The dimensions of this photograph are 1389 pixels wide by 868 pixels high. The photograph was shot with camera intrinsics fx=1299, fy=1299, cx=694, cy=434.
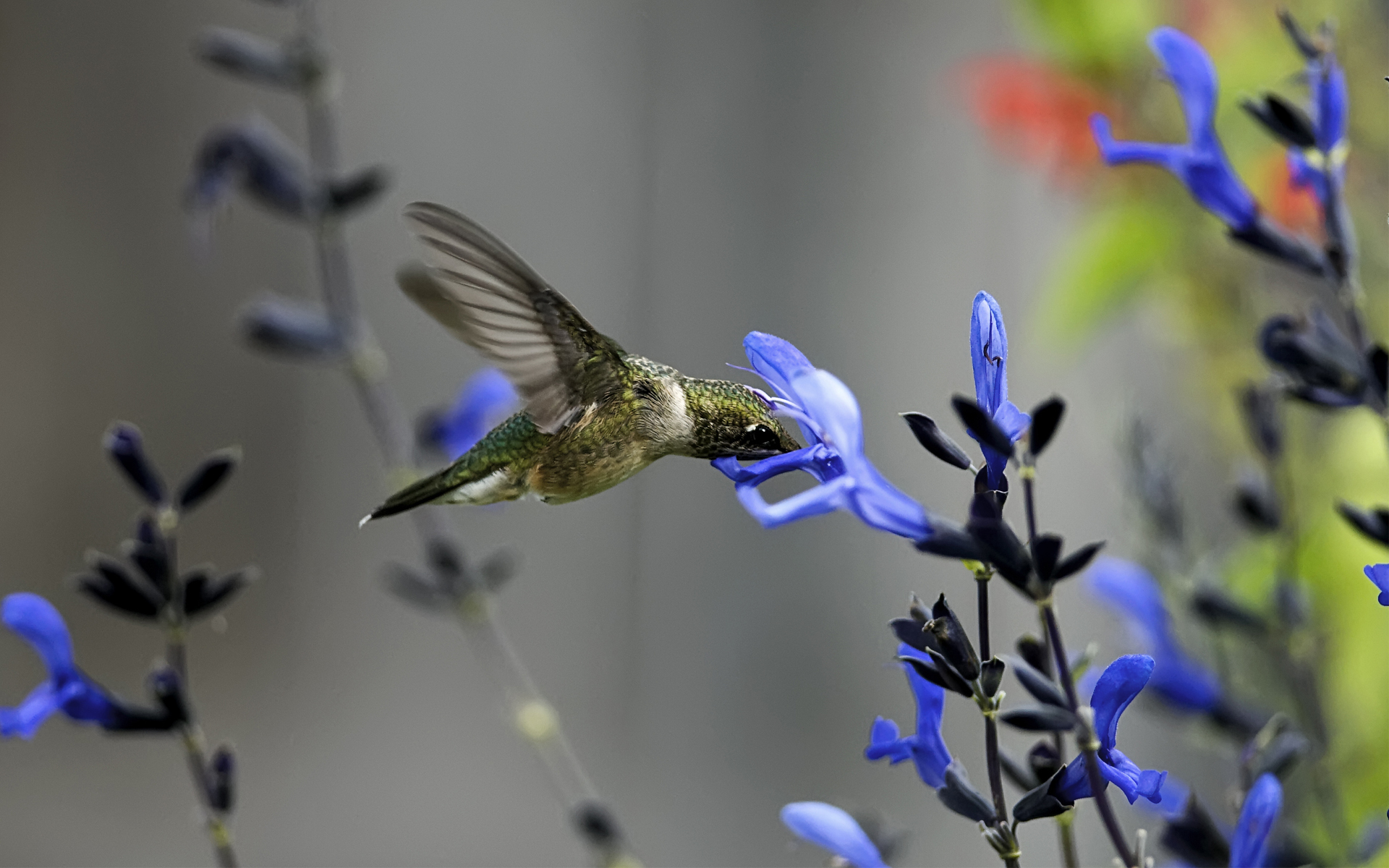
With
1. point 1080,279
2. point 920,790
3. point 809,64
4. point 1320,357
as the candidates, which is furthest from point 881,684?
point 1320,357

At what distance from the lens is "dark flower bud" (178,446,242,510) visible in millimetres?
669

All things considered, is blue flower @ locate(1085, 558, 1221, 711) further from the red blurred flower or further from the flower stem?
the red blurred flower

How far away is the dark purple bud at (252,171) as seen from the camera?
1051 millimetres

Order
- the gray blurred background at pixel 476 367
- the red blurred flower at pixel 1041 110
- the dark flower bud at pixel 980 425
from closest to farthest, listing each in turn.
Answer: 1. the dark flower bud at pixel 980 425
2. the red blurred flower at pixel 1041 110
3. the gray blurred background at pixel 476 367

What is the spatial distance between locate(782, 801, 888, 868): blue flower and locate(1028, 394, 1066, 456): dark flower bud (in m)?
0.17

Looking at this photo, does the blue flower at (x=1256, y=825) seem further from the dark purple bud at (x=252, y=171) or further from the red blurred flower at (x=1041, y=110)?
the red blurred flower at (x=1041, y=110)

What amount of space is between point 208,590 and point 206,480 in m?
0.06

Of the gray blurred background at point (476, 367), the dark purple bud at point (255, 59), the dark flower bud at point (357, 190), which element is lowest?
the gray blurred background at point (476, 367)

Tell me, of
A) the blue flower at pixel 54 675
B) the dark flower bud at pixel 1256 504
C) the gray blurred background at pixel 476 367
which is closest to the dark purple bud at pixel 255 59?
the blue flower at pixel 54 675

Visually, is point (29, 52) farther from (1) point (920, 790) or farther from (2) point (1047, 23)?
(1) point (920, 790)

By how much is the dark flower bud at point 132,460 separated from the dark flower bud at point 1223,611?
61 centimetres

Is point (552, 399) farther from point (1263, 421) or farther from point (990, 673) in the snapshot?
point (1263, 421)

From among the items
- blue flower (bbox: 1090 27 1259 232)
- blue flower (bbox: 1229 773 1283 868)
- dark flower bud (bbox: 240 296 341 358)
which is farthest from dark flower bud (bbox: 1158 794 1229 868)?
dark flower bud (bbox: 240 296 341 358)

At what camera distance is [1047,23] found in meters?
1.36
